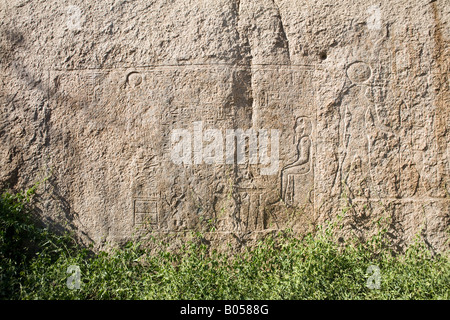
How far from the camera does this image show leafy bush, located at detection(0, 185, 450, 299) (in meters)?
2.51

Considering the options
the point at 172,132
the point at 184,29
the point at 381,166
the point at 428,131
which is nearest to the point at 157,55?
the point at 184,29

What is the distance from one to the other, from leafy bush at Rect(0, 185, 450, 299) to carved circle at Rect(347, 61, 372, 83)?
1.24 metres

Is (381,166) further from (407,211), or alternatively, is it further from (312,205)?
(312,205)

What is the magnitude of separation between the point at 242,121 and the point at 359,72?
1.06m

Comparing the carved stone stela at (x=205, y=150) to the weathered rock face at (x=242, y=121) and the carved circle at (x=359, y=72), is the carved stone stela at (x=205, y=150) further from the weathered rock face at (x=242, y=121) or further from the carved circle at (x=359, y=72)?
the carved circle at (x=359, y=72)

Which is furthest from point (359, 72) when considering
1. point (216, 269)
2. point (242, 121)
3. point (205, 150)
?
point (216, 269)

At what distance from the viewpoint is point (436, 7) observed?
3.10 m

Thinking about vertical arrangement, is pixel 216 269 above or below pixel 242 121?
below

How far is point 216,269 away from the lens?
9.43 feet

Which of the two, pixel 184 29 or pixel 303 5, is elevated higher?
pixel 303 5

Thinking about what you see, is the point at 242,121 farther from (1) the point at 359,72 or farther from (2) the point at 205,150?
(1) the point at 359,72
